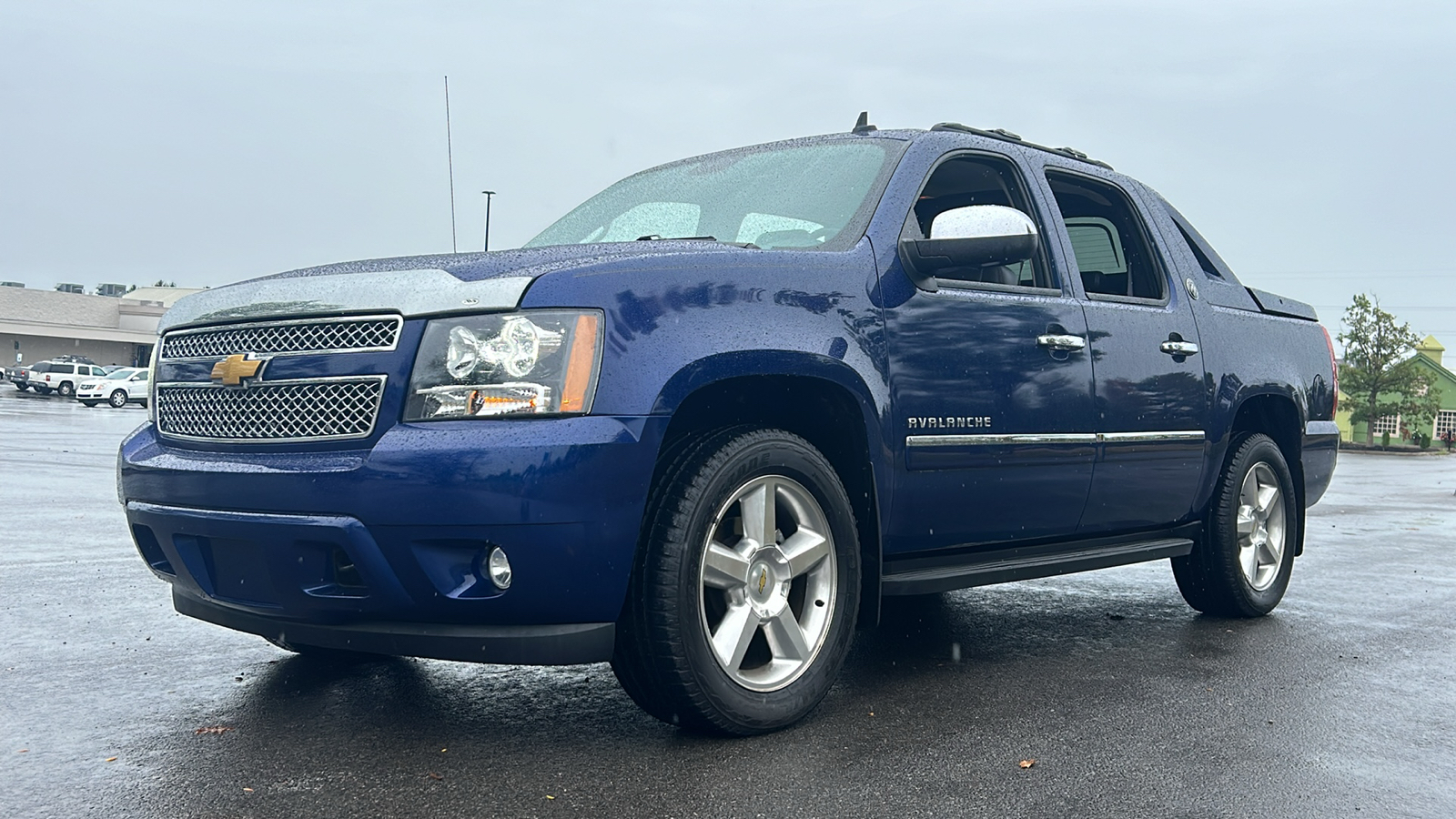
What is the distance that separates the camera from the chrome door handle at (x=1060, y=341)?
4637 millimetres

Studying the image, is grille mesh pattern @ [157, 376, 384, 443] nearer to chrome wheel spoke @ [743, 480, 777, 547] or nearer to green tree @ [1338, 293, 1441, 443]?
chrome wheel spoke @ [743, 480, 777, 547]

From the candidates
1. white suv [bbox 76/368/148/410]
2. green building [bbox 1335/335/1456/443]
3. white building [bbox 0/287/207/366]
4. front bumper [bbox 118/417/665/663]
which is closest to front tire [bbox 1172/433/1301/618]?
front bumper [bbox 118/417/665/663]

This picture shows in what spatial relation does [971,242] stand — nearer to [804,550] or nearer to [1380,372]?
[804,550]


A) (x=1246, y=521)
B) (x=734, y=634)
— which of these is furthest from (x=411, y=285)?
(x=1246, y=521)

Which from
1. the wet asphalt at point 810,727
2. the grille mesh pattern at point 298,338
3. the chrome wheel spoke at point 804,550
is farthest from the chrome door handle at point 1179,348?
the grille mesh pattern at point 298,338

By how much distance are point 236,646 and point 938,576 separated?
8.68 feet

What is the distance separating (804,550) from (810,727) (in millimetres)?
522

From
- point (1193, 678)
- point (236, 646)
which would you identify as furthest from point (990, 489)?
point (236, 646)

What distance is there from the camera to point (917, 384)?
4133mm

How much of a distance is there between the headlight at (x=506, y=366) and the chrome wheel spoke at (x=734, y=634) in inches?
31.6

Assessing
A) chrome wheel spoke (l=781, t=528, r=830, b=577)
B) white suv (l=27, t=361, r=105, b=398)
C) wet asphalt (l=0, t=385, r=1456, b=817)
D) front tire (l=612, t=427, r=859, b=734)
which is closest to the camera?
wet asphalt (l=0, t=385, r=1456, b=817)

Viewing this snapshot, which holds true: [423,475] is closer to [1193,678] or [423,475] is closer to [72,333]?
[1193,678]

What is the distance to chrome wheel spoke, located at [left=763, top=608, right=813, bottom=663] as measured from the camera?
378 cm

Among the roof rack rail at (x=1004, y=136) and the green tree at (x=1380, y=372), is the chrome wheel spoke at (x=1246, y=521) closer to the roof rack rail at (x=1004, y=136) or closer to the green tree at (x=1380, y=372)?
the roof rack rail at (x=1004, y=136)
